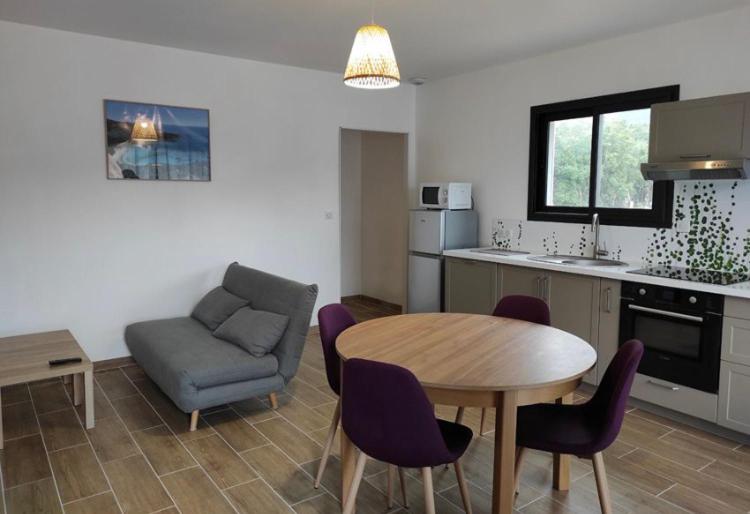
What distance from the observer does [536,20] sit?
3.73 meters

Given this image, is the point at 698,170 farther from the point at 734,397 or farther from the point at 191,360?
the point at 191,360

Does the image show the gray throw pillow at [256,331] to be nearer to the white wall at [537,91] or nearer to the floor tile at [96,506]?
the floor tile at [96,506]

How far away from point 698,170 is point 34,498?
4.06 m

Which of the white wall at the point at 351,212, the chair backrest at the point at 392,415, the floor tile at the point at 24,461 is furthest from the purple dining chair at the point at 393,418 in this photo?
the white wall at the point at 351,212

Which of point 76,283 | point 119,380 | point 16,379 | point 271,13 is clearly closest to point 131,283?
point 76,283

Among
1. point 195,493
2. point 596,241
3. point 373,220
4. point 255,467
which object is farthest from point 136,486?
point 373,220

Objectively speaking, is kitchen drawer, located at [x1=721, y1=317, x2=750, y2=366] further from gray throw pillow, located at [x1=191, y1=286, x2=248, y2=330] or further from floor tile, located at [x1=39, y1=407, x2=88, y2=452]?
floor tile, located at [x1=39, y1=407, x2=88, y2=452]

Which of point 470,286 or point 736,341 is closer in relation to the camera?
point 736,341

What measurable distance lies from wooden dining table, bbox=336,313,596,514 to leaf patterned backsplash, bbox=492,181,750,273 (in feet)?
5.57

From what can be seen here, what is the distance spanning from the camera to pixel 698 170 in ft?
11.1

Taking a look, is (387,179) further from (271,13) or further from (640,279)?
(640,279)

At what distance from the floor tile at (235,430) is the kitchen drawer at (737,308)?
9.02 ft

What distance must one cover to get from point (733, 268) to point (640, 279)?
67 centimetres

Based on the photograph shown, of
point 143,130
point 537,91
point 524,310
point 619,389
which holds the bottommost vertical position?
point 619,389
